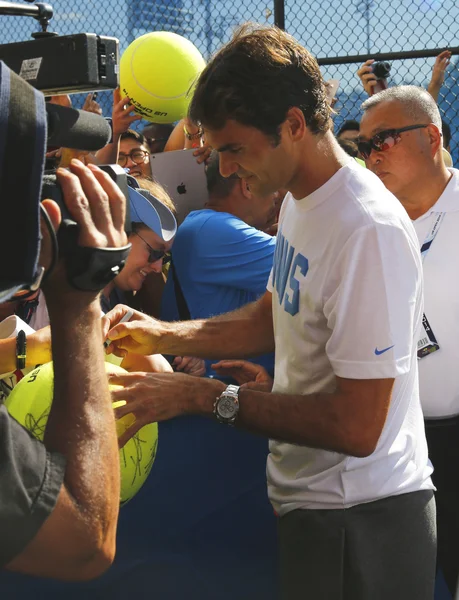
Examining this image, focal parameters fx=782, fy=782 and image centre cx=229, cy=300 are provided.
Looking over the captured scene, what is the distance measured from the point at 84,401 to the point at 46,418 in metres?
0.78

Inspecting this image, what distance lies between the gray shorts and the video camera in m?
0.96

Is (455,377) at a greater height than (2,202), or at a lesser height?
lesser

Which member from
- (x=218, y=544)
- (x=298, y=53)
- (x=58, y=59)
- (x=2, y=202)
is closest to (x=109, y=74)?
(x=58, y=59)

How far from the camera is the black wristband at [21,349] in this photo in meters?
2.29

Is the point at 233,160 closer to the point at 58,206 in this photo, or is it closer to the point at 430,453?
the point at 58,206

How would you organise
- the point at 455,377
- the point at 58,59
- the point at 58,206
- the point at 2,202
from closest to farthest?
the point at 2,202 → the point at 58,206 → the point at 58,59 → the point at 455,377

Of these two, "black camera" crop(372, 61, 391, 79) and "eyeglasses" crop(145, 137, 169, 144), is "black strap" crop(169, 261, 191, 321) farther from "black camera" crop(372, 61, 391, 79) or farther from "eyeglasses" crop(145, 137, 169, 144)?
"black camera" crop(372, 61, 391, 79)

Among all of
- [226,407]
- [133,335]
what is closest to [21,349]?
[133,335]

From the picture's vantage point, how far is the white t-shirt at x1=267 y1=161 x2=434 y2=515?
66.5 inches

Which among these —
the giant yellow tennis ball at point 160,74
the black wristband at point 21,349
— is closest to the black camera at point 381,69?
the giant yellow tennis ball at point 160,74

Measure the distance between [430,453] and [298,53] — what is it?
1476 mm

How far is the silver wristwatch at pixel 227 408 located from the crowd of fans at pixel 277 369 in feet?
0.13

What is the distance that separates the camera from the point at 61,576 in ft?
3.93

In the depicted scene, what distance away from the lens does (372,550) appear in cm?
188
